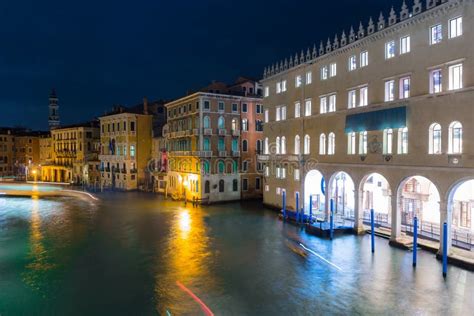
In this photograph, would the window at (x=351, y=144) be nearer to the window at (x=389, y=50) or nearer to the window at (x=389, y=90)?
the window at (x=389, y=90)

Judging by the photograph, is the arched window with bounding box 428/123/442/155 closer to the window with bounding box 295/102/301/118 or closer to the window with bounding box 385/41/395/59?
the window with bounding box 385/41/395/59

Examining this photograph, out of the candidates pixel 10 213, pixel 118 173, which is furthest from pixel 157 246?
pixel 118 173

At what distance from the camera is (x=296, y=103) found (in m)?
35.8

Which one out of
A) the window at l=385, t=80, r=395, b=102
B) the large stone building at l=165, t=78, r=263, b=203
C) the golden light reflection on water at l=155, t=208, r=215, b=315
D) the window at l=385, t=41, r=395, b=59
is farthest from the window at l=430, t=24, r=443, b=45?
the large stone building at l=165, t=78, r=263, b=203

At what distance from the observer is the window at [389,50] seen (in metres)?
Result: 24.7

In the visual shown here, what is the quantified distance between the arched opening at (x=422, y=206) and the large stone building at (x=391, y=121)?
0.08 m

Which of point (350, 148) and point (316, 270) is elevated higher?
point (350, 148)

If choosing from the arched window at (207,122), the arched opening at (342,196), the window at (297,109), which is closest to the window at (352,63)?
→ the window at (297,109)

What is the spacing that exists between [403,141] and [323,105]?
361 inches

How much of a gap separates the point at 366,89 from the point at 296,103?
31.0ft

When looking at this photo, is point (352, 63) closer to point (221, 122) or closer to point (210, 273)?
point (210, 273)

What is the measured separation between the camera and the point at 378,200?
31.9m

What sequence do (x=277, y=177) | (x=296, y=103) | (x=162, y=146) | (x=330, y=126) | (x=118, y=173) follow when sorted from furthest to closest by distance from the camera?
(x=118, y=173)
(x=162, y=146)
(x=277, y=177)
(x=296, y=103)
(x=330, y=126)

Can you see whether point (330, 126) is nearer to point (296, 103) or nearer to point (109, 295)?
point (296, 103)
